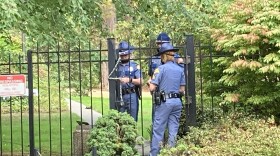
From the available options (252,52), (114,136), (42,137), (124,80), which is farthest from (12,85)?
(42,137)

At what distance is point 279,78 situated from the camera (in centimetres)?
813

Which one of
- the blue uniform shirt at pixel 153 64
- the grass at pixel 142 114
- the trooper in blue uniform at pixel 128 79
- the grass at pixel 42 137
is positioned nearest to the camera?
the trooper in blue uniform at pixel 128 79

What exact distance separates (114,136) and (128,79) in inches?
54.5

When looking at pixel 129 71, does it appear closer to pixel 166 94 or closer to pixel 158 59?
pixel 158 59

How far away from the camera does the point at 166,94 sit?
7.65 m

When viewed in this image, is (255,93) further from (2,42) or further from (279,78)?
(2,42)

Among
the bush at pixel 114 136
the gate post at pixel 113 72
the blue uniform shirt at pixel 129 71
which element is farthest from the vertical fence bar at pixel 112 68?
the bush at pixel 114 136

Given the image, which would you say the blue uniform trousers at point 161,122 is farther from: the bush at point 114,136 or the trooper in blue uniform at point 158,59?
the trooper in blue uniform at point 158,59

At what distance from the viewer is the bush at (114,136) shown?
697cm

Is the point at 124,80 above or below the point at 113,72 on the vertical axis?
below

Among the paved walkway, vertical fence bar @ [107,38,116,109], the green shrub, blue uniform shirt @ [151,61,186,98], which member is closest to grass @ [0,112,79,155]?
the paved walkway

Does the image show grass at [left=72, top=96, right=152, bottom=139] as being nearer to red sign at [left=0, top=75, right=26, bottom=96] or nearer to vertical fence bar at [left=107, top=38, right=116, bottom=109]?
vertical fence bar at [left=107, top=38, right=116, bottom=109]

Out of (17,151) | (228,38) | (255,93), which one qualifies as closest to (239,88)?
(255,93)

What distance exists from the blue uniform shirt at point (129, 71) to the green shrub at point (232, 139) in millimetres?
1233
